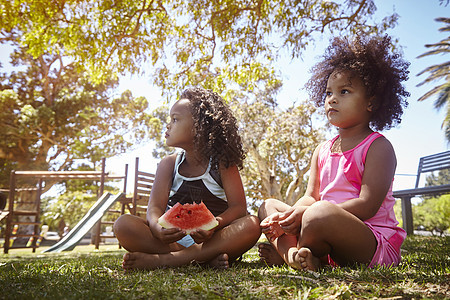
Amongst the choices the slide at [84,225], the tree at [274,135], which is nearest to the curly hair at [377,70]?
the slide at [84,225]

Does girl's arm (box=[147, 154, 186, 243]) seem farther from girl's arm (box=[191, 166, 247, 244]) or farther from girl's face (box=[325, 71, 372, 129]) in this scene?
girl's face (box=[325, 71, 372, 129])

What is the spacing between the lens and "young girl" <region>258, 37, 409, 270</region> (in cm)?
217

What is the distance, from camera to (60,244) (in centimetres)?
836

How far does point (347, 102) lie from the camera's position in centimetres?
263

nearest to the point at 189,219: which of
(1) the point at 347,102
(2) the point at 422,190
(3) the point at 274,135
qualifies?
(1) the point at 347,102

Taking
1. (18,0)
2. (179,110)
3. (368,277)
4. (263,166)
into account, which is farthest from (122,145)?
(368,277)

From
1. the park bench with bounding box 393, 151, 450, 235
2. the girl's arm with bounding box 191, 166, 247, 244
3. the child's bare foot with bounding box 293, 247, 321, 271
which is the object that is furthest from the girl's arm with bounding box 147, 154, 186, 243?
the park bench with bounding box 393, 151, 450, 235

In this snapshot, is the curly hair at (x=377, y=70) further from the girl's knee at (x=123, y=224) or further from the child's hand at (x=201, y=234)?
the girl's knee at (x=123, y=224)

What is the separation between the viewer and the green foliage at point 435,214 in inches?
966

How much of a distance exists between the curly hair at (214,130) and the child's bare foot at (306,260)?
43.3 inches

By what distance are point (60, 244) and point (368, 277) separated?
8.25m

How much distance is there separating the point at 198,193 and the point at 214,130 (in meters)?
0.60

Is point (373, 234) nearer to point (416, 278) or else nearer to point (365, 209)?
point (365, 209)

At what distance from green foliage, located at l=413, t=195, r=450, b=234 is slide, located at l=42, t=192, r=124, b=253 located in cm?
2287
